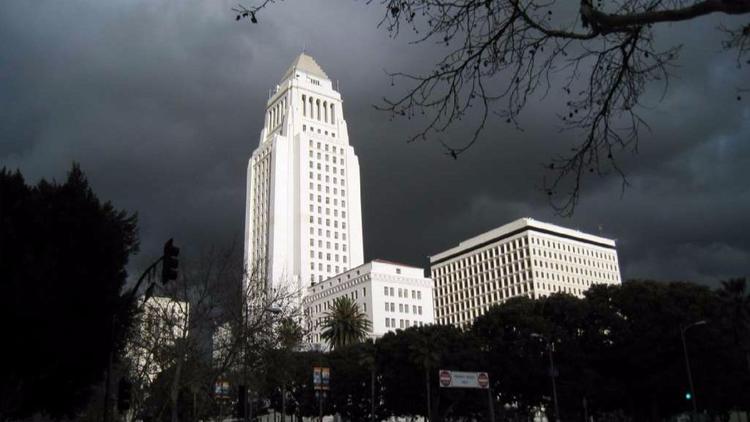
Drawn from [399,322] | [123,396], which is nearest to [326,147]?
[399,322]

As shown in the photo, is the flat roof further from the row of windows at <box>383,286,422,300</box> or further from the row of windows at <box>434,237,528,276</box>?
the row of windows at <box>383,286,422,300</box>

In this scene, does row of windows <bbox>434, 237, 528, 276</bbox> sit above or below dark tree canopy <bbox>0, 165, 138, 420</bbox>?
above

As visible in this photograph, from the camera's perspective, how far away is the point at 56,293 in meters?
22.9

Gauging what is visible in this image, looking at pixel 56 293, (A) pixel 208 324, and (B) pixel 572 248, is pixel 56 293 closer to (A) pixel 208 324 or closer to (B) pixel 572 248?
(A) pixel 208 324

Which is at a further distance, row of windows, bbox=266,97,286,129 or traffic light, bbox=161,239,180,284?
row of windows, bbox=266,97,286,129

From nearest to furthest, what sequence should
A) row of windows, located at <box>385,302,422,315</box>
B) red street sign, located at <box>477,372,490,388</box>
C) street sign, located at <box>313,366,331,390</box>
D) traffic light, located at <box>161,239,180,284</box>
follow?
traffic light, located at <box>161,239,180,284</box>, red street sign, located at <box>477,372,490,388</box>, street sign, located at <box>313,366,331,390</box>, row of windows, located at <box>385,302,422,315</box>

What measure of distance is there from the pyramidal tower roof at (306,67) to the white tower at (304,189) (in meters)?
0.43

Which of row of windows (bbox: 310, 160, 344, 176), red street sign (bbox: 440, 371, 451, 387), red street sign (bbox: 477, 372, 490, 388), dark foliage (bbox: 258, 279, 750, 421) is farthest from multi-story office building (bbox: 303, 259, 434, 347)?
red street sign (bbox: 440, 371, 451, 387)

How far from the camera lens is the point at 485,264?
14338 cm

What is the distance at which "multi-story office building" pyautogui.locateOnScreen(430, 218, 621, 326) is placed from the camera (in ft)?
441

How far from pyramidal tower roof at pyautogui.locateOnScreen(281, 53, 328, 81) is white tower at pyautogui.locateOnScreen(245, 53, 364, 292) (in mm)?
428

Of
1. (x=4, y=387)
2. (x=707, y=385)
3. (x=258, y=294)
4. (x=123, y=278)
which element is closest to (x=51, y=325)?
(x=4, y=387)

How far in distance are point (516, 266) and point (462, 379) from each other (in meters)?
92.6

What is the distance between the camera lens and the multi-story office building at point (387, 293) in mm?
101438
